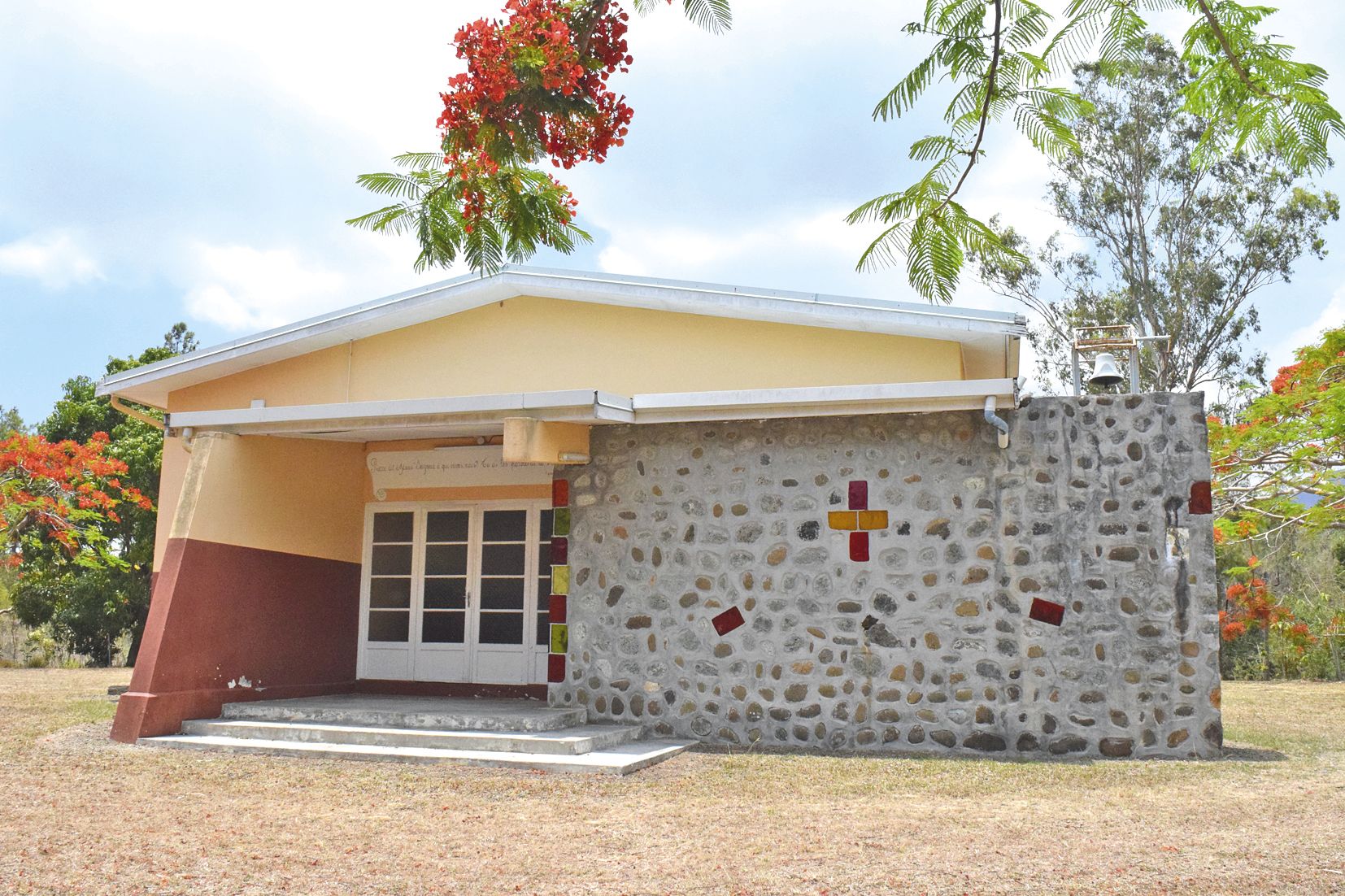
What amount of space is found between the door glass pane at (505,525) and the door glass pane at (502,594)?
397mm

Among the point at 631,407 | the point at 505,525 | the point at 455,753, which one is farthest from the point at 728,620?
the point at 505,525

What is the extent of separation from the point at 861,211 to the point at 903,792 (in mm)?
4375

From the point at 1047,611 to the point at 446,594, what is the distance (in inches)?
218

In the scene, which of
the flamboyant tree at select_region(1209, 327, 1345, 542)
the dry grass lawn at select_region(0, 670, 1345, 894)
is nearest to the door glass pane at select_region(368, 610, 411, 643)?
the dry grass lawn at select_region(0, 670, 1345, 894)

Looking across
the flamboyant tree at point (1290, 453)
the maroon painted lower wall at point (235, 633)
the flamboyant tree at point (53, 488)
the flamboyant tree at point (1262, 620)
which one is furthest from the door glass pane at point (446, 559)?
the flamboyant tree at point (1262, 620)

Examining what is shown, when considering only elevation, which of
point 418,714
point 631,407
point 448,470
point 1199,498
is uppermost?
point 631,407

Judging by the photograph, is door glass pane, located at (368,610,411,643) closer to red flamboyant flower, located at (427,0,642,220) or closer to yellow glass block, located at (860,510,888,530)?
yellow glass block, located at (860,510,888,530)

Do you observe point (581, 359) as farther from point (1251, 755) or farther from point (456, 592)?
point (1251, 755)

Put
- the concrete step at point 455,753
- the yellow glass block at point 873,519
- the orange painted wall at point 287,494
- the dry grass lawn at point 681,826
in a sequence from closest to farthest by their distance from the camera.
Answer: the dry grass lawn at point 681,826 → the concrete step at point 455,753 → the yellow glass block at point 873,519 → the orange painted wall at point 287,494

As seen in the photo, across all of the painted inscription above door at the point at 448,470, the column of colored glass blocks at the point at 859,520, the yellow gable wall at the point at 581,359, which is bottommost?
the column of colored glass blocks at the point at 859,520

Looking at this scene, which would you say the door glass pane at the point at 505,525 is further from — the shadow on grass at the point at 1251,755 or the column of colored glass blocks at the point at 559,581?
the shadow on grass at the point at 1251,755

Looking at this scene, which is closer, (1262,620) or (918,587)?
(918,587)

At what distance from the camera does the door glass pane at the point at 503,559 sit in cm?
1017

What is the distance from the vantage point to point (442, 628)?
33.9 ft
